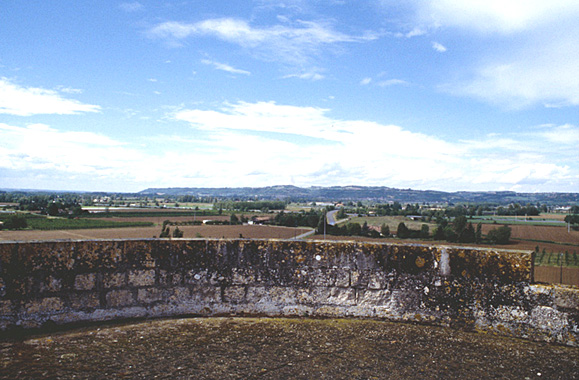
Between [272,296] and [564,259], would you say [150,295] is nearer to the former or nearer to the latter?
[272,296]

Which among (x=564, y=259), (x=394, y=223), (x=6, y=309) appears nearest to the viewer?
(x=6, y=309)

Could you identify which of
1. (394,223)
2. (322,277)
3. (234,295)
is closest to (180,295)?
(234,295)

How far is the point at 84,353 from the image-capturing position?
3.43 meters

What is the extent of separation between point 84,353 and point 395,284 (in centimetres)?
287

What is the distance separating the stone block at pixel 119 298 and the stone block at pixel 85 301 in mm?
110

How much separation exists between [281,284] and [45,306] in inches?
89.7

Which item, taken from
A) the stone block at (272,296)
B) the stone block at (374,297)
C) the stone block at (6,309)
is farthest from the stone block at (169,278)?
the stone block at (374,297)

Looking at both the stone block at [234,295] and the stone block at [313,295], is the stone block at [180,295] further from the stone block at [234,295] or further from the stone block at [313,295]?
the stone block at [313,295]

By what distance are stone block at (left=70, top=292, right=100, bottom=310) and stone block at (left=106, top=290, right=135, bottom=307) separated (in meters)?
0.11

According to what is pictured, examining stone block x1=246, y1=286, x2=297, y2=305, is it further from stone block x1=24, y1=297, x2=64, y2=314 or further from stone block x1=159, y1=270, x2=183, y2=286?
stone block x1=24, y1=297, x2=64, y2=314

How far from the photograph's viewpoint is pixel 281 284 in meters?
4.51

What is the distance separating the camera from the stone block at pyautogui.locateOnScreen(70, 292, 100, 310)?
13.8 feet

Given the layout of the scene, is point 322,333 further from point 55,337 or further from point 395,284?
point 55,337

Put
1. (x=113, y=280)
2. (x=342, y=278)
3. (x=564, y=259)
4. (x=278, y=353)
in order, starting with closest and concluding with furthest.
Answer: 1. (x=278, y=353)
2. (x=113, y=280)
3. (x=342, y=278)
4. (x=564, y=259)
